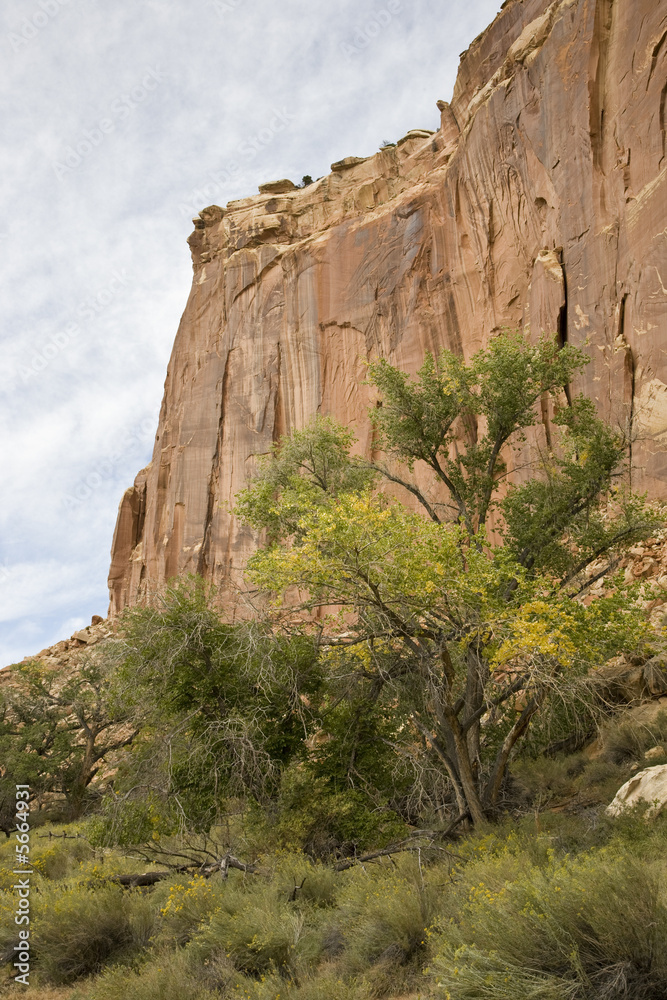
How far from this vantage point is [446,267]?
27203 millimetres

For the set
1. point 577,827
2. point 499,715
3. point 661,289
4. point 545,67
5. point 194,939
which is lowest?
point 194,939

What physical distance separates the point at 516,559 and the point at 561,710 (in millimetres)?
3234

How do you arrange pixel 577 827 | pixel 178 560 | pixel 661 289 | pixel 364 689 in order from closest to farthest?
1. pixel 577 827
2. pixel 364 689
3. pixel 661 289
4. pixel 178 560

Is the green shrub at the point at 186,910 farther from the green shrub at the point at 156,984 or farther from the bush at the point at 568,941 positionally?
the bush at the point at 568,941

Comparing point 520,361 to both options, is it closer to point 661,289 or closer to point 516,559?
point 516,559

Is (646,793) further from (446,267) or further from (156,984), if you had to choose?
(446,267)

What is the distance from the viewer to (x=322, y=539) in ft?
27.5

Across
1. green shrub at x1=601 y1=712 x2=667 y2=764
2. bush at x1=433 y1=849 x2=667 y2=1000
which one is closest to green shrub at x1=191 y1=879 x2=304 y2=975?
bush at x1=433 y1=849 x2=667 y2=1000

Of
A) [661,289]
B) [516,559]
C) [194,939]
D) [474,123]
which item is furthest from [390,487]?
[194,939]

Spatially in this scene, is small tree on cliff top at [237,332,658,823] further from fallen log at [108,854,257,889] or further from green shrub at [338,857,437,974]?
fallen log at [108,854,257,889]

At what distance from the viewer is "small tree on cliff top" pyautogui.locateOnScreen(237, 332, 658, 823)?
26.5ft

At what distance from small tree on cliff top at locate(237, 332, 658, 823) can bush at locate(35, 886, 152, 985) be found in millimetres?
4346

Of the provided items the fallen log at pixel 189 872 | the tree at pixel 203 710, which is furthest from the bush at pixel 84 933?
the tree at pixel 203 710

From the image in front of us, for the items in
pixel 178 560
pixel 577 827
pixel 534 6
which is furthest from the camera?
pixel 178 560
